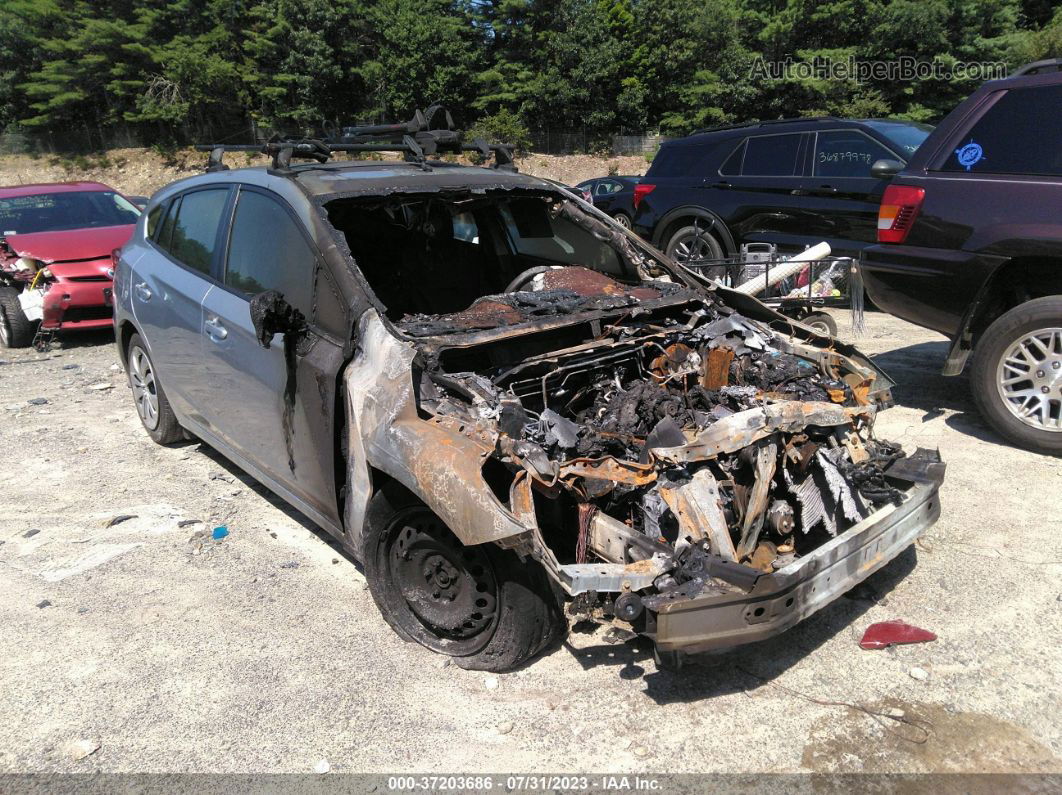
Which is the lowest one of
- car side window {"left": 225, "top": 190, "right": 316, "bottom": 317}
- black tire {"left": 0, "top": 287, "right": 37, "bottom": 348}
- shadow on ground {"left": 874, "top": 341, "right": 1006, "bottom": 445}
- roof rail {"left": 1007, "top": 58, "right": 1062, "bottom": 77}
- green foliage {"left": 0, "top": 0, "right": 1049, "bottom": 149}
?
shadow on ground {"left": 874, "top": 341, "right": 1006, "bottom": 445}

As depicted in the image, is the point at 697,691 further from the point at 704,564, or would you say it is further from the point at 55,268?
the point at 55,268

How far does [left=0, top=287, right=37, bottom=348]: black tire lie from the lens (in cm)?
866

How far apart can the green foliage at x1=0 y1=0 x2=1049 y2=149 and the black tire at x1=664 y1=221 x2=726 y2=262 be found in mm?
29425

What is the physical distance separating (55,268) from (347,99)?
38.4 meters

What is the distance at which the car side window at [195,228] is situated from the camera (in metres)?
4.20

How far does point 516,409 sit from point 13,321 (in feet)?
26.7

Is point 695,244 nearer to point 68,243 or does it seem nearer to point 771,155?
point 771,155

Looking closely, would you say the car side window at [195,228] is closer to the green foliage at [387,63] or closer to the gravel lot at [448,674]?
the gravel lot at [448,674]

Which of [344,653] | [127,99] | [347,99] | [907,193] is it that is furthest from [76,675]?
[127,99]

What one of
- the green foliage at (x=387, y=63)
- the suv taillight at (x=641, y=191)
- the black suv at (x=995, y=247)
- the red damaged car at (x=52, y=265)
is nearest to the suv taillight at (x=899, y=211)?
the black suv at (x=995, y=247)

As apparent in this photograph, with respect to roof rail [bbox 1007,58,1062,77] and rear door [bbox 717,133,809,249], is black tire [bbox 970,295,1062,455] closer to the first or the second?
roof rail [bbox 1007,58,1062,77]

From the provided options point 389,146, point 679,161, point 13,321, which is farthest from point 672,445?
point 13,321

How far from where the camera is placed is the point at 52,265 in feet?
27.2

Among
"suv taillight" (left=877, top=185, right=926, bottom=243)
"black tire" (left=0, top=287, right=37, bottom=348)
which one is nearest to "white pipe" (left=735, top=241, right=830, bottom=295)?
"suv taillight" (left=877, top=185, right=926, bottom=243)
